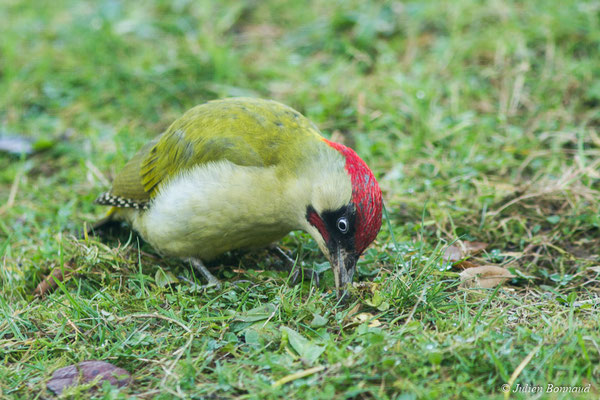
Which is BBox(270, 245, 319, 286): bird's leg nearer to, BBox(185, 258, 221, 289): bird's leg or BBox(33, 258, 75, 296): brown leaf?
BBox(185, 258, 221, 289): bird's leg

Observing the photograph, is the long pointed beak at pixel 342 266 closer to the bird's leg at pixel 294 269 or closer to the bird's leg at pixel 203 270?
the bird's leg at pixel 294 269

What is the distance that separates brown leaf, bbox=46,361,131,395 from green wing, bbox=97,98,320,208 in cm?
130

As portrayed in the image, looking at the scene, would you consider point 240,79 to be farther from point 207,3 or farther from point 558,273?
point 558,273

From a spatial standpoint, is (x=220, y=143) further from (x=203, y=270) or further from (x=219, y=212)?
(x=203, y=270)

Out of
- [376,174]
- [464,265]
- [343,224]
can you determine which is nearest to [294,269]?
[343,224]

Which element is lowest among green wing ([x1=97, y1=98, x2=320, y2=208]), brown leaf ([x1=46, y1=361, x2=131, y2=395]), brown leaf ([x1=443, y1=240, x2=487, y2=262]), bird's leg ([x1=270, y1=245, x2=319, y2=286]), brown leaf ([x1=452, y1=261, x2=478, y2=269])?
brown leaf ([x1=443, y1=240, x2=487, y2=262])

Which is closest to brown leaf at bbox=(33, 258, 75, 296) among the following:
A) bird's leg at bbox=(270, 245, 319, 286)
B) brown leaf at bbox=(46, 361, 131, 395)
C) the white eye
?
brown leaf at bbox=(46, 361, 131, 395)

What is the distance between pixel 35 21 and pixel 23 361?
540cm

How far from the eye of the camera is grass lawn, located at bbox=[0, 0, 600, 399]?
284 cm

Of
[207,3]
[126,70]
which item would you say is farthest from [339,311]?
[207,3]

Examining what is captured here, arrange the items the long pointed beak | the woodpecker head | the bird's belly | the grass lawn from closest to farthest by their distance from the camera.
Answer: the grass lawn
the woodpecker head
the long pointed beak
the bird's belly

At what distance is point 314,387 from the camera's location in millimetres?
2691

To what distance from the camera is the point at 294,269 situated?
3723mm

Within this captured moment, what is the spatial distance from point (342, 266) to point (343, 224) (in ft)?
0.78
